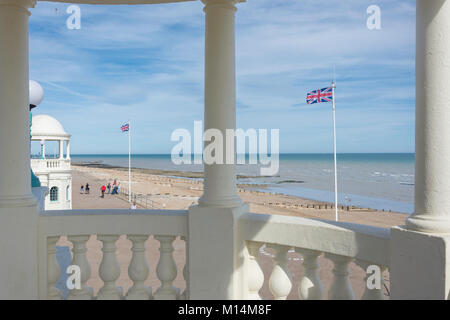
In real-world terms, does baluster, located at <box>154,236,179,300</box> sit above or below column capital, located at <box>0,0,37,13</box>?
below

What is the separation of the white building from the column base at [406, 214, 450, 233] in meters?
25.9

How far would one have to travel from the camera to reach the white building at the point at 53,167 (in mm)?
25953

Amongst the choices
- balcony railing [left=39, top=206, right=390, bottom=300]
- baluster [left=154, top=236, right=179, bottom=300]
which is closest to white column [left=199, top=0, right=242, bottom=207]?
balcony railing [left=39, top=206, right=390, bottom=300]

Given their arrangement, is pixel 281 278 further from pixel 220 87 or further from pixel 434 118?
pixel 220 87

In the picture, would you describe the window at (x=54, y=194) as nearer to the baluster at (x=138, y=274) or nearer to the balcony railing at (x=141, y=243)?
the balcony railing at (x=141, y=243)

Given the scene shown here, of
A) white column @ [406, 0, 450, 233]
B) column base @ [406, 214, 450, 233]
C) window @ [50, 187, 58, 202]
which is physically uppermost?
white column @ [406, 0, 450, 233]

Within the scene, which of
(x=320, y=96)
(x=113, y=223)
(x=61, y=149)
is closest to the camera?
(x=113, y=223)

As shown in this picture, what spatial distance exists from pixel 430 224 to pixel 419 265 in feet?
1.28

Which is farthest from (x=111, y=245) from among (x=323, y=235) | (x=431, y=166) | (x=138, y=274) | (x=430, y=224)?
(x=431, y=166)

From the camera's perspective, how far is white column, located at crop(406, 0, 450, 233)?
3.29 meters

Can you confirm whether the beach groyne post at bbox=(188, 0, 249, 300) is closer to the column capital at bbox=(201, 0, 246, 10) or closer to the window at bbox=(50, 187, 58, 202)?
the column capital at bbox=(201, 0, 246, 10)

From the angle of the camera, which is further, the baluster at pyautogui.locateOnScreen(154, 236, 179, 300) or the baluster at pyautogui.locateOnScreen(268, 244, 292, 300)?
the baluster at pyautogui.locateOnScreen(154, 236, 179, 300)

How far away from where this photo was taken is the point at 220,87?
4.81 metres
